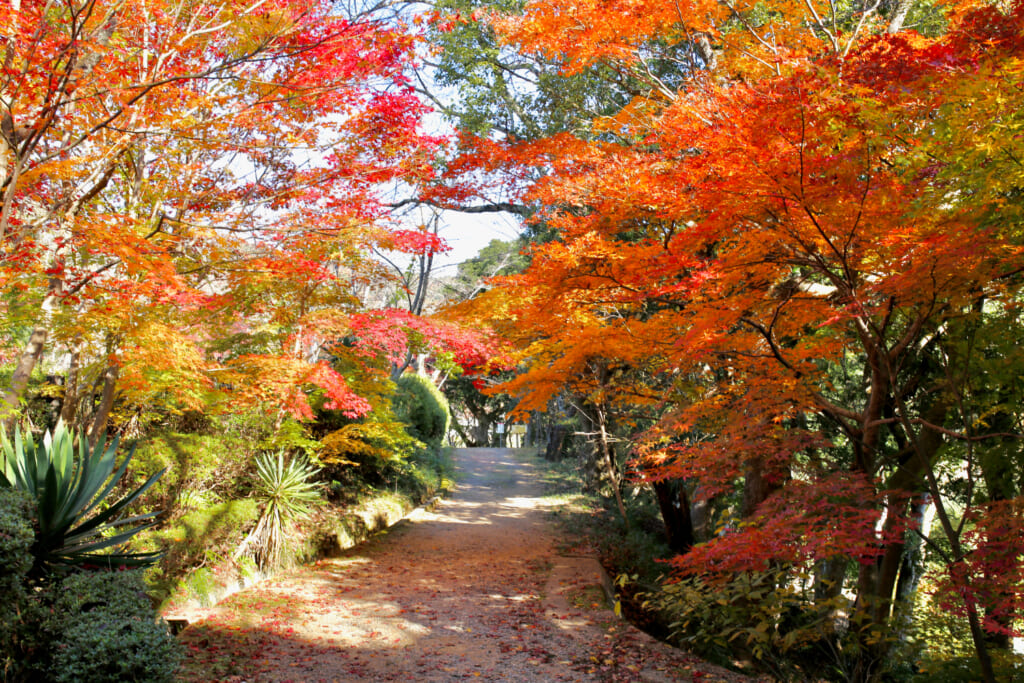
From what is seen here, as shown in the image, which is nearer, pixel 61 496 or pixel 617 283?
pixel 61 496

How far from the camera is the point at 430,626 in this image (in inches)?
261

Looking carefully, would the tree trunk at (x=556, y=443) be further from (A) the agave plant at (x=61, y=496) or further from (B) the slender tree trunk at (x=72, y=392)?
(A) the agave plant at (x=61, y=496)

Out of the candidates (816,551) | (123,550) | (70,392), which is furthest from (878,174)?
(70,392)

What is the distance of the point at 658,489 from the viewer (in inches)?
376

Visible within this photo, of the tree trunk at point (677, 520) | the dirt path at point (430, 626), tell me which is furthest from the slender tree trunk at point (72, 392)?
the tree trunk at point (677, 520)

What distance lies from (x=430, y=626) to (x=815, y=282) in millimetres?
5337

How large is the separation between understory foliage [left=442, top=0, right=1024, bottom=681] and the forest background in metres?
0.04

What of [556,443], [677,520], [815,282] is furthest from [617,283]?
[556,443]

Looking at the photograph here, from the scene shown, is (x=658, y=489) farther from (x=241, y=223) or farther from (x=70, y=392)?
(x=70, y=392)

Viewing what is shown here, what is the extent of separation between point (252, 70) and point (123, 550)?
4.80m

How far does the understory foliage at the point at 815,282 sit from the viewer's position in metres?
3.94

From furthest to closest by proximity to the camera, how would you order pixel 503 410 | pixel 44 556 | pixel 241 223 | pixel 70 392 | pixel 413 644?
pixel 503 410, pixel 70 392, pixel 241 223, pixel 413 644, pixel 44 556

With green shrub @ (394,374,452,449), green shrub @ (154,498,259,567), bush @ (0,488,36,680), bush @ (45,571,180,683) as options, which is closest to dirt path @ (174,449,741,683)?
green shrub @ (154,498,259,567)

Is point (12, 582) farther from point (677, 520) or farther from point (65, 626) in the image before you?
point (677, 520)
